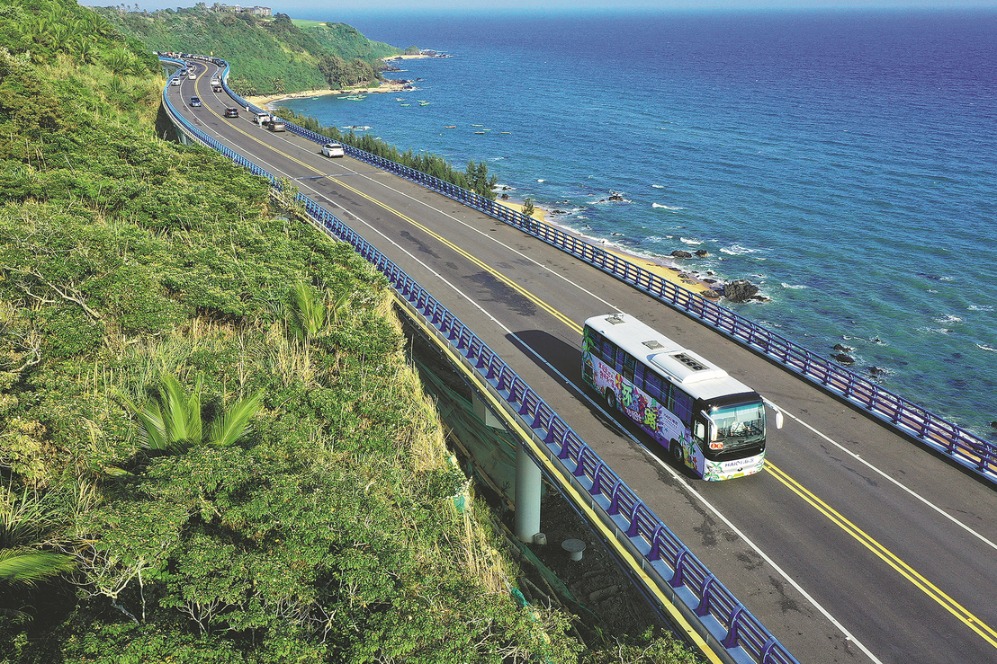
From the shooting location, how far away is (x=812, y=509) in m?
18.8

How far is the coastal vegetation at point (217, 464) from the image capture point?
478 inches

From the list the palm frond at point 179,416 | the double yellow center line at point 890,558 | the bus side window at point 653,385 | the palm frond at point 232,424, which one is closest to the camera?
the double yellow center line at point 890,558

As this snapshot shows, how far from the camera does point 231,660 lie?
11.2m

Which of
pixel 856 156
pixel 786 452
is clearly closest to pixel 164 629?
pixel 786 452

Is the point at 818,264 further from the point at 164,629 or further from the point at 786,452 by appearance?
the point at 164,629

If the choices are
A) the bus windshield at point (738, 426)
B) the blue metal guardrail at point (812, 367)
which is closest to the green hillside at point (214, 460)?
the bus windshield at point (738, 426)

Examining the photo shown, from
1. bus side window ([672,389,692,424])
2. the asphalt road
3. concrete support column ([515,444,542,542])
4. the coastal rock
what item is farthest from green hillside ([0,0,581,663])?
the coastal rock

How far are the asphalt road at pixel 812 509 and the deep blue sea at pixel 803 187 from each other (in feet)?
75.6

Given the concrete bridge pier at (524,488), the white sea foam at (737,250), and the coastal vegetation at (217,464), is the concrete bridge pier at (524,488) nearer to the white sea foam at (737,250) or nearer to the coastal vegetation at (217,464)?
the coastal vegetation at (217,464)

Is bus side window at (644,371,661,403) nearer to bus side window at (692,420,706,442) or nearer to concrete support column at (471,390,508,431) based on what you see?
bus side window at (692,420,706,442)

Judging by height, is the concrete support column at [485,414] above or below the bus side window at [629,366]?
below

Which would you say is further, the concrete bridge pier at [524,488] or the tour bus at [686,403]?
the concrete bridge pier at [524,488]

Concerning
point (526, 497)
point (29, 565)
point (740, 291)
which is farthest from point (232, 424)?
point (740, 291)

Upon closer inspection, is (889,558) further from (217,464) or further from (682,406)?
(217,464)
